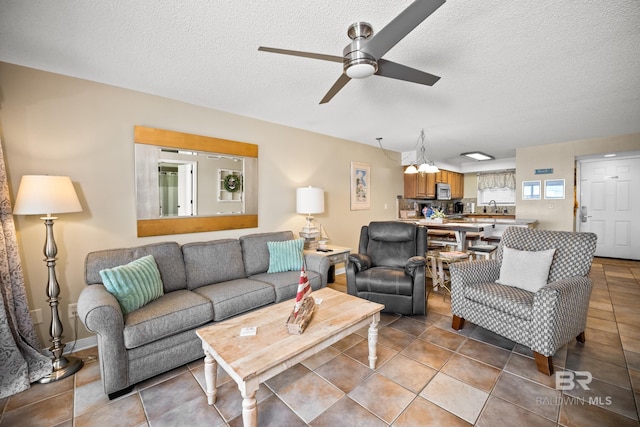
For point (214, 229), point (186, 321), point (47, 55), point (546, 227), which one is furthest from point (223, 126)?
point (546, 227)

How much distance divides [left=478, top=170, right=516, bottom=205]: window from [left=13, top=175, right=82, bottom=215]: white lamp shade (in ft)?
28.4

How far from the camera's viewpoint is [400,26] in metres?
1.26

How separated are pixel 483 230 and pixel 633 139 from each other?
105 inches

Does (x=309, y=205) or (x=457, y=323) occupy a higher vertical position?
(x=309, y=205)

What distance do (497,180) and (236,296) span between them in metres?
7.82

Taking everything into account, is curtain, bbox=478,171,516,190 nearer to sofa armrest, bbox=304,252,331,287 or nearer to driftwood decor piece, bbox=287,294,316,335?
sofa armrest, bbox=304,252,331,287

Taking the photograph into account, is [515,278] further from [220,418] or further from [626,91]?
[220,418]

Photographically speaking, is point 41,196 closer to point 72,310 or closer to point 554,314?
point 72,310

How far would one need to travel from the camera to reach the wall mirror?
8.80ft

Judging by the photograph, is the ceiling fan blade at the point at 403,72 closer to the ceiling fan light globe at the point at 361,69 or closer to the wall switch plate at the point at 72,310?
the ceiling fan light globe at the point at 361,69

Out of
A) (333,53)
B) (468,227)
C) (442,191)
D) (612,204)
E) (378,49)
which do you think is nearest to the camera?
(378,49)

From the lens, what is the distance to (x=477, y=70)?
2254 mm

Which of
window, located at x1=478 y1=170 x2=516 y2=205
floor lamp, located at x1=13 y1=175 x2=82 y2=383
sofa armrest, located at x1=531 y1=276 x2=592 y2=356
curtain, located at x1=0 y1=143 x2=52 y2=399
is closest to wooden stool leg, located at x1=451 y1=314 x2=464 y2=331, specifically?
sofa armrest, located at x1=531 y1=276 x2=592 y2=356

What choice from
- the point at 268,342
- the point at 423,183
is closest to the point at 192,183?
the point at 268,342
